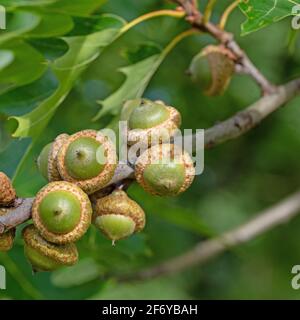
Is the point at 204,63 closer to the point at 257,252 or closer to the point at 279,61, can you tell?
the point at 279,61

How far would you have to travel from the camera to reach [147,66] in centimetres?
229

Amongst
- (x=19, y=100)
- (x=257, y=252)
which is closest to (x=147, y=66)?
(x=19, y=100)

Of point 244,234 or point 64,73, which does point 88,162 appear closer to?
point 64,73

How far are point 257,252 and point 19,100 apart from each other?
2202 millimetres

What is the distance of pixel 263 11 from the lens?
5.76ft

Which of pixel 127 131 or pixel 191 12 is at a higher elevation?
pixel 191 12

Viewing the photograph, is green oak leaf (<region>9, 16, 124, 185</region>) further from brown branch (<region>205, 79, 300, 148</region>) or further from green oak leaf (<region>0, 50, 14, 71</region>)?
brown branch (<region>205, 79, 300, 148</region>)

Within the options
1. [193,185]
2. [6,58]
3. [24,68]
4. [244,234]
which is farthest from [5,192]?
[193,185]

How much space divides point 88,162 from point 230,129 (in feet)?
1.67

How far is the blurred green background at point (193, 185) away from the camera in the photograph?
2641 millimetres

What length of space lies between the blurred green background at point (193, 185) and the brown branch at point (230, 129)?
0.86 ft

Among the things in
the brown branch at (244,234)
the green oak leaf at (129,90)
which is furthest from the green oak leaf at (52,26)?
the brown branch at (244,234)
